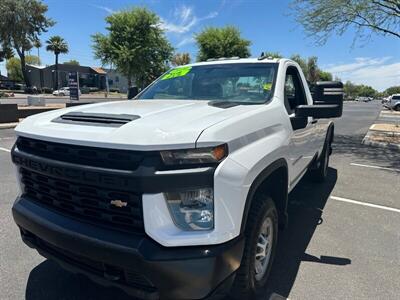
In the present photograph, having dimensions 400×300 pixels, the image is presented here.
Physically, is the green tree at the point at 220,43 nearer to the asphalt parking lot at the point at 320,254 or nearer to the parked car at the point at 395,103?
the parked car at the point at 395,103

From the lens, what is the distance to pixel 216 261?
2053mm

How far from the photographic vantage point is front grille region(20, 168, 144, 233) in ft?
6.88

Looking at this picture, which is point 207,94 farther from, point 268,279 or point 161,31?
point 161,31

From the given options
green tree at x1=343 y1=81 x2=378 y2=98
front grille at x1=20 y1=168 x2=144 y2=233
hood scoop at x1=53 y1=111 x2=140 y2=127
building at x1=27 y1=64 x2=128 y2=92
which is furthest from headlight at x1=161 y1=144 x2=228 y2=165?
green tree at x1=343 y1=81 x2=378 y2=98

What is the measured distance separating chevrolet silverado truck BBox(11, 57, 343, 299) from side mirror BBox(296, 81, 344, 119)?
0.45m

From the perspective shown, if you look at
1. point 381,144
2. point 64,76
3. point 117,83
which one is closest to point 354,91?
point 117,83

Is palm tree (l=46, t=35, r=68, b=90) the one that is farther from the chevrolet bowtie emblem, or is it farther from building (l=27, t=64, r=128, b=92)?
the chevrolet bowtie emblem

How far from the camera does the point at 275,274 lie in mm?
3238

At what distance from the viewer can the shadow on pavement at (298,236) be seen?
3145mm

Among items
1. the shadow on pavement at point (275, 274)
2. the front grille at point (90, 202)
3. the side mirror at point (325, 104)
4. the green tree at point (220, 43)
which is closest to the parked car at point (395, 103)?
the green tree at point (220, 43)

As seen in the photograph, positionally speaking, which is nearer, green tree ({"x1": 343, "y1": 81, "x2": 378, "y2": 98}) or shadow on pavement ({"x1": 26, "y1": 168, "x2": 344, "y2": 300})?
shadow on pavement ({"x1": 26, "y1": 168, "x2": 344, "y2": 300})

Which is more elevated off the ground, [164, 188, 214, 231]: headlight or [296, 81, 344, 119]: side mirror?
[296, 81, 344, 119]: side mirror

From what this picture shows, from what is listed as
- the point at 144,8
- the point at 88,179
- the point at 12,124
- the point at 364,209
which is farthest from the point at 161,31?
the point at 88,179

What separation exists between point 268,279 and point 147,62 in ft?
88.7
